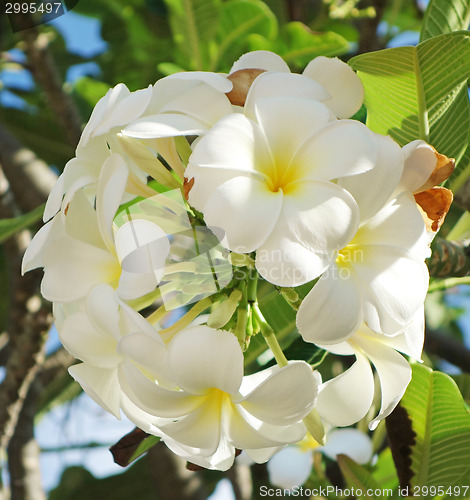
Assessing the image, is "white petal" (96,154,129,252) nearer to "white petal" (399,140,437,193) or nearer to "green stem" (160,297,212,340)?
"green stem" (160,297,212,340)

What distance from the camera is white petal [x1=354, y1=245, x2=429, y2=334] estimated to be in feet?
1.81

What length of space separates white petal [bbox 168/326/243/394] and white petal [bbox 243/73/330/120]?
22 cm

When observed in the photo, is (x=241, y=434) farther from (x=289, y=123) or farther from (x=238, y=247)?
(x=289, y=123)

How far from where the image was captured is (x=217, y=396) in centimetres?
60

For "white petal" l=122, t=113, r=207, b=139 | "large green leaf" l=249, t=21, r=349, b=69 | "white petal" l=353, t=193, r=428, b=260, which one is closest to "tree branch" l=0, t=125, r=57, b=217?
"large green leaf" l=249, t=21, r=349, b=69

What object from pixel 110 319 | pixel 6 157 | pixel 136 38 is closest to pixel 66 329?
pixel 110 319

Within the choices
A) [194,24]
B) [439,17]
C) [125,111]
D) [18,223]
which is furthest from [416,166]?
[194,24]

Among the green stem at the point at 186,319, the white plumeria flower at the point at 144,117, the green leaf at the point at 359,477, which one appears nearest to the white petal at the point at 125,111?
the white plumeria flower at the point at 144,117

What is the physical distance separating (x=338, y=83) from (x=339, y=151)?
18 cm

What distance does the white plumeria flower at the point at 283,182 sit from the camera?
0.52 metres

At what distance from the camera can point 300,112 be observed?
0.58 metres

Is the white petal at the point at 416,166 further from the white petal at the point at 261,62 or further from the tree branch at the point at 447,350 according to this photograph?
the tree branch at the point at 447,350

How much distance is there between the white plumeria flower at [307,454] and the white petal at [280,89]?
2.91 ft

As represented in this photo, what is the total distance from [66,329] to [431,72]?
56 cm
